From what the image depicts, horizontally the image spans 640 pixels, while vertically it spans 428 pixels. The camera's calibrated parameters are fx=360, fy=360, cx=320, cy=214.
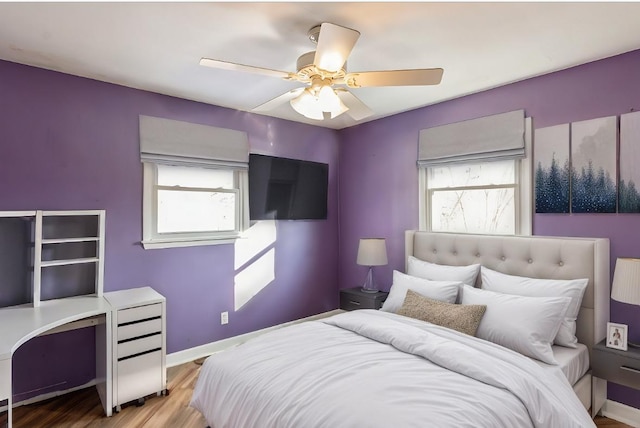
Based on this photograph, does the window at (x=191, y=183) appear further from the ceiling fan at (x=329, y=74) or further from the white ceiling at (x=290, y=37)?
the ceiling fan at (x=329, y=74)

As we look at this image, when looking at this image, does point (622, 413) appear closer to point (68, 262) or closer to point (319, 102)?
point (319, 102)

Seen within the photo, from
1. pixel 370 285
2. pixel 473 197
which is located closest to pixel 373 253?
pixel 370 285

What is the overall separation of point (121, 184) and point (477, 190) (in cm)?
306

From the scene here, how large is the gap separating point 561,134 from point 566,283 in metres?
1.08

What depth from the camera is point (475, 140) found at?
10.2 ft

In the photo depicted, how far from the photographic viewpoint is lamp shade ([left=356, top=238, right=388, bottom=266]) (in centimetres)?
356

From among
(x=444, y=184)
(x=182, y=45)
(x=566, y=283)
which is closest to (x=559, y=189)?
(x=566, y=283)

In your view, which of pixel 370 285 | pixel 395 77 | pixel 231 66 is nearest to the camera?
pixel 231 66

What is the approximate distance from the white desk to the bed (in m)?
0.82

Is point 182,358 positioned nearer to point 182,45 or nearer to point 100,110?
point 100,110

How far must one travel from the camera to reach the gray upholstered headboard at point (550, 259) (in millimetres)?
2369

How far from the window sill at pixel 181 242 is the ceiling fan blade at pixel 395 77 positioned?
2.07 m

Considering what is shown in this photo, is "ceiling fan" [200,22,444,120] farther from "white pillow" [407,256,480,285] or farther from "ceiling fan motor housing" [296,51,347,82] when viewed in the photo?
"white pillow" [407,256,480,285]

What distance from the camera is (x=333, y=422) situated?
4.68ft
